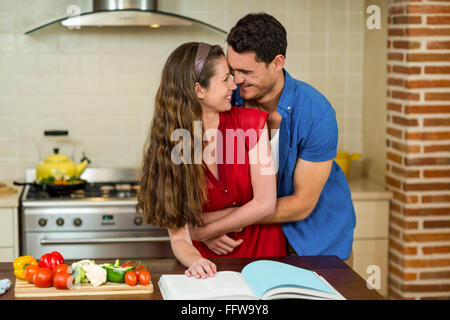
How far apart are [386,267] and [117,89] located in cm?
192

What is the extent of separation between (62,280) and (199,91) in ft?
2.40

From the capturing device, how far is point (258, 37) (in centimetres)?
214

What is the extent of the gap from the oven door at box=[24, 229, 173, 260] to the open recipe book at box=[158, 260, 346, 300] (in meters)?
1.61

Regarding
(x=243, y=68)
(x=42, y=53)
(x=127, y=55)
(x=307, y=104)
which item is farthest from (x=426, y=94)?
(x=42, y=53)

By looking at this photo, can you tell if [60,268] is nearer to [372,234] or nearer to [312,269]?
[312,269]

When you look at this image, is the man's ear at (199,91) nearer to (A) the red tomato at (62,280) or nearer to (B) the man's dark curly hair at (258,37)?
(B) the man's dark curly hair at (258,37)

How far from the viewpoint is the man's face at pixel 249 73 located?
2.17 m

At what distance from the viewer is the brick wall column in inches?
130

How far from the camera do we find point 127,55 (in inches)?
152

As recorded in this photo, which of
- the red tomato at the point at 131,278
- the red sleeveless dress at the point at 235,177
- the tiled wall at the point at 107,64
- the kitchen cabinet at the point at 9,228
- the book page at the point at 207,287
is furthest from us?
the tiled wall at the point at 107,64

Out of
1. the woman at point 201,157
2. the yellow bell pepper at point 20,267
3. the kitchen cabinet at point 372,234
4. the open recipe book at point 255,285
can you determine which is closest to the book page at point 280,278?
the open recipe book at point 255,285

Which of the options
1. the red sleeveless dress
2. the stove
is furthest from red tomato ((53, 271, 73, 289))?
the stove

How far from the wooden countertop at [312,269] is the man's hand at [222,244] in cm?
22

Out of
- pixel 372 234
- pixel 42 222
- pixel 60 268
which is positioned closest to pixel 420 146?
pixel 372 234
